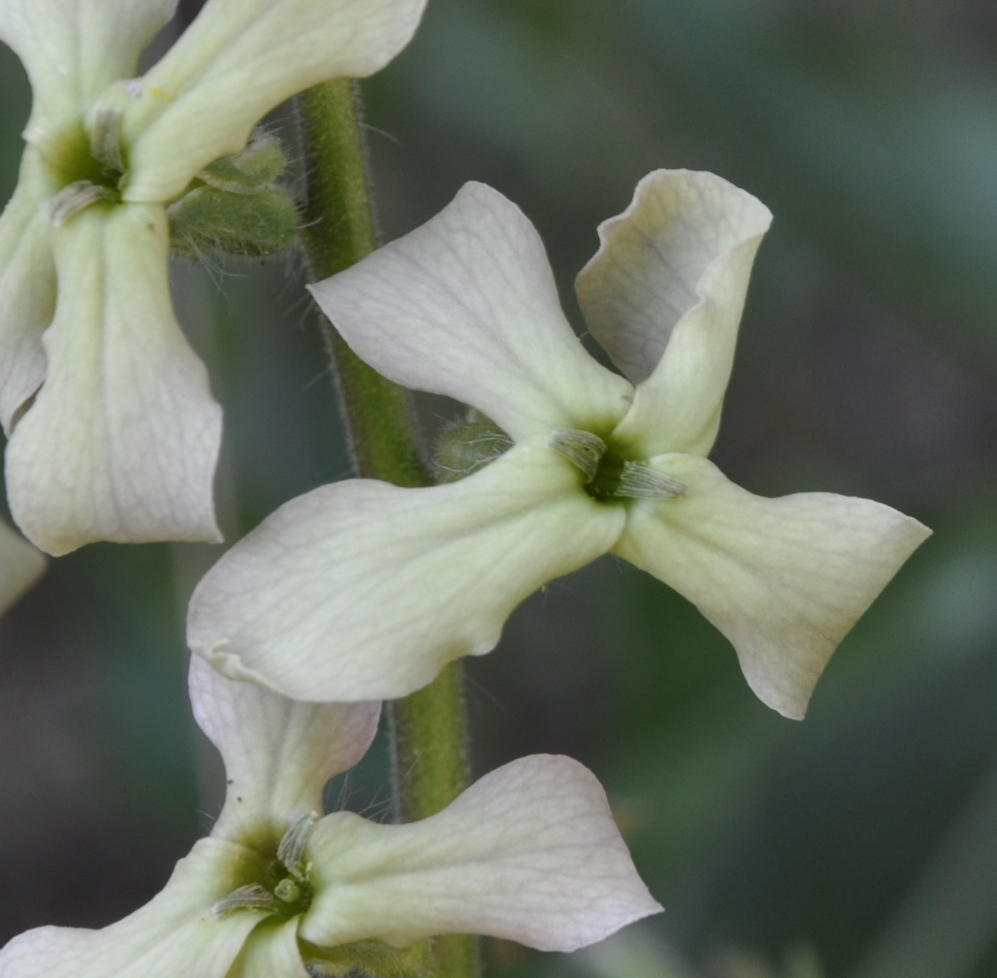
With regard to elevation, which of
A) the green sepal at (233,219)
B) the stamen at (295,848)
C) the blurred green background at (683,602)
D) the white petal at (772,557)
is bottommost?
the blurred green background at (683,602)

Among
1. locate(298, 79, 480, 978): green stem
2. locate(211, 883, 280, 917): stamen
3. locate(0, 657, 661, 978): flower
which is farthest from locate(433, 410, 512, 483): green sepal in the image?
locate(211, 883, 280, 917): stamen

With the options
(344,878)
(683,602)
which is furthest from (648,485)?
(683,602)

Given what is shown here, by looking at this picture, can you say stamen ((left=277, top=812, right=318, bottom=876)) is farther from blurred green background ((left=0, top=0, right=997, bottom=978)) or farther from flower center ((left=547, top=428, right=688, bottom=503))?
blurred green background ((left=0, top=0, right=997, bottom=978))

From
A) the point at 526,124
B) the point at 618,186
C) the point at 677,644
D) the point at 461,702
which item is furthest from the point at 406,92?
the point at 461,702

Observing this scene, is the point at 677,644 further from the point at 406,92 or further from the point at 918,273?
the point at 406,92

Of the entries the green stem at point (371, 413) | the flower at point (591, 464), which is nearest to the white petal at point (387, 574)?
the flower at point (591, 464)

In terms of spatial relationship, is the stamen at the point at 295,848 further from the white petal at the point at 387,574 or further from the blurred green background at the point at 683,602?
the blurred green background at the point at 683,602

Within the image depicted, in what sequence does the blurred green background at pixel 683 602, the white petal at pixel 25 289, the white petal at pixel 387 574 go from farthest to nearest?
the blurred green background at pixel 683 602
the white petal at pixel 25 289
the white petal at pixel 387 574
